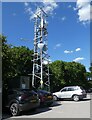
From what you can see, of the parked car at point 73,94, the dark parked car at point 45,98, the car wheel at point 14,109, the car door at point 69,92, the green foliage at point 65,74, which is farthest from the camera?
the green foliage at point 65,74

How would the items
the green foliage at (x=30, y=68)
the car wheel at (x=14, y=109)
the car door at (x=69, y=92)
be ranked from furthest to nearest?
the car door at (x=69, y=92) < the green foliage at (x=30, y=68) < the car wheel at (x=14, y=109)

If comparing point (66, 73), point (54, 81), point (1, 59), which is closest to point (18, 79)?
point (1, 59)

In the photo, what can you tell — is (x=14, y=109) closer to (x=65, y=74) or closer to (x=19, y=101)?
(x=19, y=101)

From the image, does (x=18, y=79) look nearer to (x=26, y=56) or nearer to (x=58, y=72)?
(x=26, y=56)

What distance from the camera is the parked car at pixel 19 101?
15.2 meters

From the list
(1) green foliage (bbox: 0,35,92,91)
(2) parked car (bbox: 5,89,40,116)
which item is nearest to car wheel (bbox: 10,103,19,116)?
(2) parked car (bbox: 5,89,40,116)

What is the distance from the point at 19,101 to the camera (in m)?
15.3

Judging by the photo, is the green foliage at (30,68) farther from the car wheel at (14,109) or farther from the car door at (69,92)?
the car door at (69,92)

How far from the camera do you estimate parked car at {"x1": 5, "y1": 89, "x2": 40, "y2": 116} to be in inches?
600

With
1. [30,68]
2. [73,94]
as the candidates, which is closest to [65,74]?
[30,68]

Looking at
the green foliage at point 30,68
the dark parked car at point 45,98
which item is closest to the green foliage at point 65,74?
the green foliage at point 30,68

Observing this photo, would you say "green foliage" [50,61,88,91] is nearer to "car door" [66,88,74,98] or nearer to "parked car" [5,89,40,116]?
"car door" [66,88,74,98]

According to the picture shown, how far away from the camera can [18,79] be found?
25.2 metres

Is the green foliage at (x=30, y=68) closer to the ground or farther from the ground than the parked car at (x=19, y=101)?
farther from the ground
